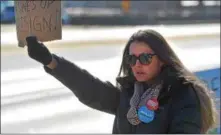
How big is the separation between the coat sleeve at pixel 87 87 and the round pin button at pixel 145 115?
1.49ft

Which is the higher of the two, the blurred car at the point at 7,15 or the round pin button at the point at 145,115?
the round pin button at the point at 145,115

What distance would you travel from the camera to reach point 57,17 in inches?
113

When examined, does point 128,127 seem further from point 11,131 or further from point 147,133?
point 11,131

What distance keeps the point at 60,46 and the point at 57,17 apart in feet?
35.7

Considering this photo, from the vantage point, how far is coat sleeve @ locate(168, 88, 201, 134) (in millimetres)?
2502

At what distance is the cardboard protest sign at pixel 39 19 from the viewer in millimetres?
2820

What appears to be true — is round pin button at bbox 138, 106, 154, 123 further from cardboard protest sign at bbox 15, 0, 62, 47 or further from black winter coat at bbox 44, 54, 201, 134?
cardboard protest sign at bbox 15, 0, 62, 47

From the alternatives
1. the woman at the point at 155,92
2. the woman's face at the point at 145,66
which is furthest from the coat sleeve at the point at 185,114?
the woman's face at the point at 145,66

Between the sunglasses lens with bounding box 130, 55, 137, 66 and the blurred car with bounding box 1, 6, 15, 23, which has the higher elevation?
the sunglasses lens with bounding box 130, 55, 137, 66

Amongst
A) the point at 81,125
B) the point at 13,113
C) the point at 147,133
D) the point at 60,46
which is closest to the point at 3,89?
the point at 13,113

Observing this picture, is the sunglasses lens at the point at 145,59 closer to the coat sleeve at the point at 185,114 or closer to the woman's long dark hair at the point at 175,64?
the woman's long dark hair at the point at 175,64

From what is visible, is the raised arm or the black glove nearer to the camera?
the black glove

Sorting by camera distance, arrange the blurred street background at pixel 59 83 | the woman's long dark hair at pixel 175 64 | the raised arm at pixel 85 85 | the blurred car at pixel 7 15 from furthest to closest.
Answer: the blurred car at pixel 7 15, the blurred street background at pixel 59 83, the raised arm at pixel 85 85, the woman's long dark hair at pixel 175 64

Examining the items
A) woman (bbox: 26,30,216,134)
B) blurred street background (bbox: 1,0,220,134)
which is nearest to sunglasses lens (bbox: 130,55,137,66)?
woman (bbox: 26,30,216,134)
